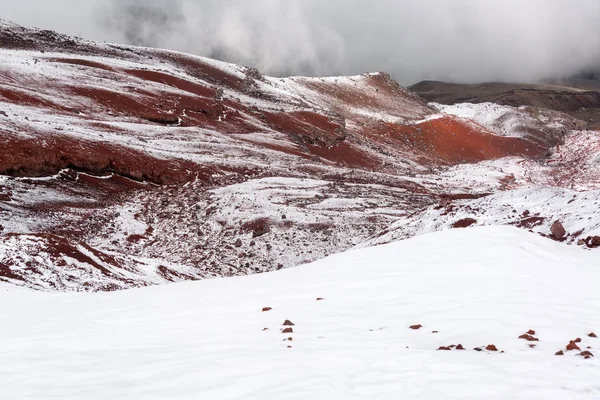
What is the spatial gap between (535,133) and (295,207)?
10464 cm

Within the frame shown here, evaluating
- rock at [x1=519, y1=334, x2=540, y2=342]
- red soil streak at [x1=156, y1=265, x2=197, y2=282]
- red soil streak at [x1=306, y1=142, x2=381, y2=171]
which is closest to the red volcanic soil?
red soil streak at [x1=156, y1=265, x2=197, y2=282]

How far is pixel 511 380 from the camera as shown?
16.2ft

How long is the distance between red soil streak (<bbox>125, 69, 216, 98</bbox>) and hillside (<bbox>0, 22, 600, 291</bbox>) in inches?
14.8

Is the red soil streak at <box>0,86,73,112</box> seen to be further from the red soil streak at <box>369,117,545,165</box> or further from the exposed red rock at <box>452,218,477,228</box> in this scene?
the red soil streak at <box>369,117,545,165</box>

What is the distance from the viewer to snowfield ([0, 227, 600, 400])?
16.5 feet

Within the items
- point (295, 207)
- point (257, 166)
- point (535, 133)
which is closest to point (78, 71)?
point (257, 166)

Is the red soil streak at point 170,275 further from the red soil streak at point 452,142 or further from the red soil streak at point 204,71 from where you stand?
the red soil streak at point 204,71

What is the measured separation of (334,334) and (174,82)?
75.8 m

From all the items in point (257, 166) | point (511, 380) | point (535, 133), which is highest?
point (535, 133)

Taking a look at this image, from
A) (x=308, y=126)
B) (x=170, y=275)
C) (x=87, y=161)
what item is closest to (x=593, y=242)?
(x=170, y=275)

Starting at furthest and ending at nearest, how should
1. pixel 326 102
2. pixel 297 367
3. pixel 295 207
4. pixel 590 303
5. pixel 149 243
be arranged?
1. pixel 326 102
2. pixel 295 207
3. pixel 149 243
4. pixel 590 303
5. pixel 297 367

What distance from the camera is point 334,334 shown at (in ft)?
24.3

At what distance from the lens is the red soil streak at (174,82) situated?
74.5m

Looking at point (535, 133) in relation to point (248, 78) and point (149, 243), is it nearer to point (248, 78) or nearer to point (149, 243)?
point (248, 78)
